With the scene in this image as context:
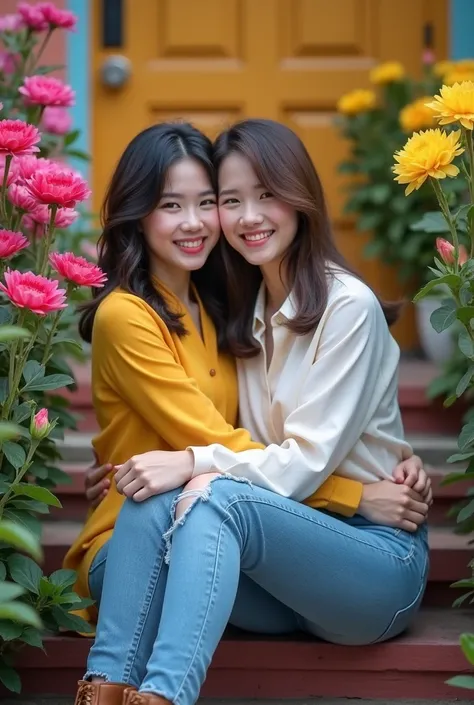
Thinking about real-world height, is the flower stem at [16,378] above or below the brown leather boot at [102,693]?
above

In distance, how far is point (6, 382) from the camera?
7.22 ft

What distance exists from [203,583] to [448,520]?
115cm

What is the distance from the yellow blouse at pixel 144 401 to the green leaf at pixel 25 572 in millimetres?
174

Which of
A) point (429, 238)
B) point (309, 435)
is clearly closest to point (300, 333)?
point (309, 435)

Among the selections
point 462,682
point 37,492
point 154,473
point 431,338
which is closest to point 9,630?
point 37,492

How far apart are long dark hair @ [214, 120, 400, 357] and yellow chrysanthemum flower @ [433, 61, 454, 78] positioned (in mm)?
1435

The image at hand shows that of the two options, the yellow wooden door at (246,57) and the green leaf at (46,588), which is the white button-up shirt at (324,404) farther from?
the yellow wooden door at (246,57)

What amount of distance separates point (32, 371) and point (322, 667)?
2.98ft

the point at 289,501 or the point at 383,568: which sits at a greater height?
the point at 289,501

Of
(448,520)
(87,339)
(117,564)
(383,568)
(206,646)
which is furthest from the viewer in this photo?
(448,520)

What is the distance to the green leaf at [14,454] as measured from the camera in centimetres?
210

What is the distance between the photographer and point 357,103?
387 centimetres

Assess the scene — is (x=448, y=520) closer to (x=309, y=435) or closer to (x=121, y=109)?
(x=309, y=435)

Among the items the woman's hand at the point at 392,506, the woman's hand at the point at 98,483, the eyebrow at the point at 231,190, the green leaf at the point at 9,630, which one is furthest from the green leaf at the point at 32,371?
the woman's hand at the point at 392,506
